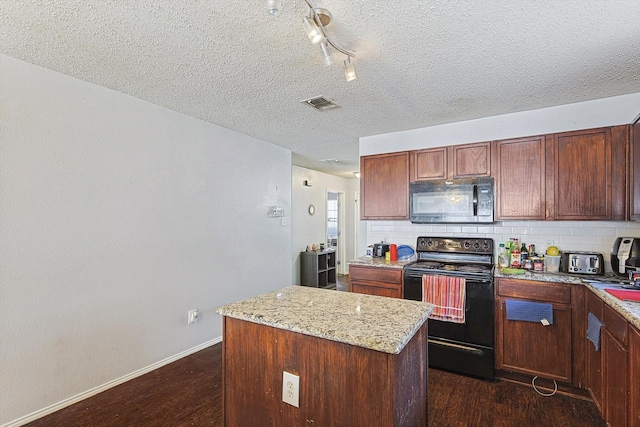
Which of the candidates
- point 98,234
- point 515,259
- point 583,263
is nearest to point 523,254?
point 515,259

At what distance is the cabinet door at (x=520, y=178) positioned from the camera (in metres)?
2.75

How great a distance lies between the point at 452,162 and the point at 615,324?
1.83m

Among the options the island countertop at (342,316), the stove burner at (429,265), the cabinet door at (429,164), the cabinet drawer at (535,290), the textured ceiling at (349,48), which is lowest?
the cabinet drawer at (535,290)

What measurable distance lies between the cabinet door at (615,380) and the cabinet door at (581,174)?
110 cm

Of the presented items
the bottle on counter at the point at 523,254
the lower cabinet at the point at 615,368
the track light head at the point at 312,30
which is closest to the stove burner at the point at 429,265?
the bottle on counter at the point at 523,254

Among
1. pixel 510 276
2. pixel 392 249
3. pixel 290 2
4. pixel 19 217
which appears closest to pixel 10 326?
pixel 19 217

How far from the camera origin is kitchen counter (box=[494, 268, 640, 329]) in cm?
156

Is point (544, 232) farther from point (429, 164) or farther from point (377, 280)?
point (377, 280)

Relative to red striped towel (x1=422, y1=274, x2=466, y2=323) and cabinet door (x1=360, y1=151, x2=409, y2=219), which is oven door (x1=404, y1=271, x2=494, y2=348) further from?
cabinet door (x1=360, y1=151, x2=409, y2=219)

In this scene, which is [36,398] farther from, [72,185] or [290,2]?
[290,2]

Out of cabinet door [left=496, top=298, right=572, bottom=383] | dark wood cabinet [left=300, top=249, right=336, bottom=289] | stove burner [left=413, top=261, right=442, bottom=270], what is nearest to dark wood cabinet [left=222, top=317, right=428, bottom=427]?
cabinet door [left=496, top=298, right=572, bottom=383]

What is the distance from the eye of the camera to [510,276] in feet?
8.36

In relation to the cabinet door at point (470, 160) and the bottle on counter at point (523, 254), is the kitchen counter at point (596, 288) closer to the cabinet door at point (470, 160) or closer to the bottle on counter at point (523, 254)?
the bottle on counter at point (523, 254)

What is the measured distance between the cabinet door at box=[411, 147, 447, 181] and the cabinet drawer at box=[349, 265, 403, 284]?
1036 millimetres
